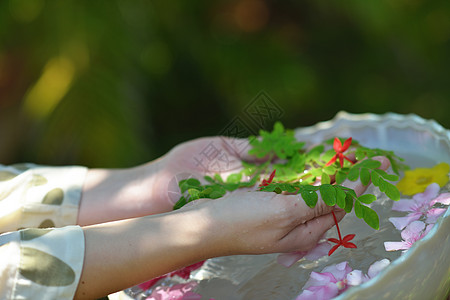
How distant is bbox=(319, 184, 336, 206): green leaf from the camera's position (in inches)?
28.2

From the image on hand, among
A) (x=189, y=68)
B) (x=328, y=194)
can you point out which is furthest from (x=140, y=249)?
(x=189, y=68)

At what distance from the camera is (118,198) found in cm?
97

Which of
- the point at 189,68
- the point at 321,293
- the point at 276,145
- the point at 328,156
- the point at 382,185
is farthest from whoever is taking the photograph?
the point at 189,68

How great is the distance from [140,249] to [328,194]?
285 millimetres

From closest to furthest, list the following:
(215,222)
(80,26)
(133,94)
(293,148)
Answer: (215,222)
(293,148)
(80,26)
(133,94)

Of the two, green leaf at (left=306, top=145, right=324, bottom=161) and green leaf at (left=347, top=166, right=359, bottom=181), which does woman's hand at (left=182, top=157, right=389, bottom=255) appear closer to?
green leaf at (left=347, top=166, right=359, bottom=181)

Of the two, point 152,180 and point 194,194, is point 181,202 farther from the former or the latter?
point 152,180

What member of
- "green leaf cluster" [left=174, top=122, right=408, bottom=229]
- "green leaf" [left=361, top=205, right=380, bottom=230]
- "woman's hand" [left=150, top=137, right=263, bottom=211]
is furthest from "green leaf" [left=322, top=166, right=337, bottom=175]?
"woman's hand" [left=150, top=137, right=263, bottom=211]

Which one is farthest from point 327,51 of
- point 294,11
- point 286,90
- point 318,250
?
point 318,250

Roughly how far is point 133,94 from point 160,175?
126 cm

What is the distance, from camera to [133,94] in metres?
2.17

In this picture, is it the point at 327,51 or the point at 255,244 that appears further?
the point at 327,51

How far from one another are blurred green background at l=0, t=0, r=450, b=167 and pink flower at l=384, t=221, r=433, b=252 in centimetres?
148

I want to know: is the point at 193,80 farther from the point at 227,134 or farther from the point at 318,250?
the point at 318,250
